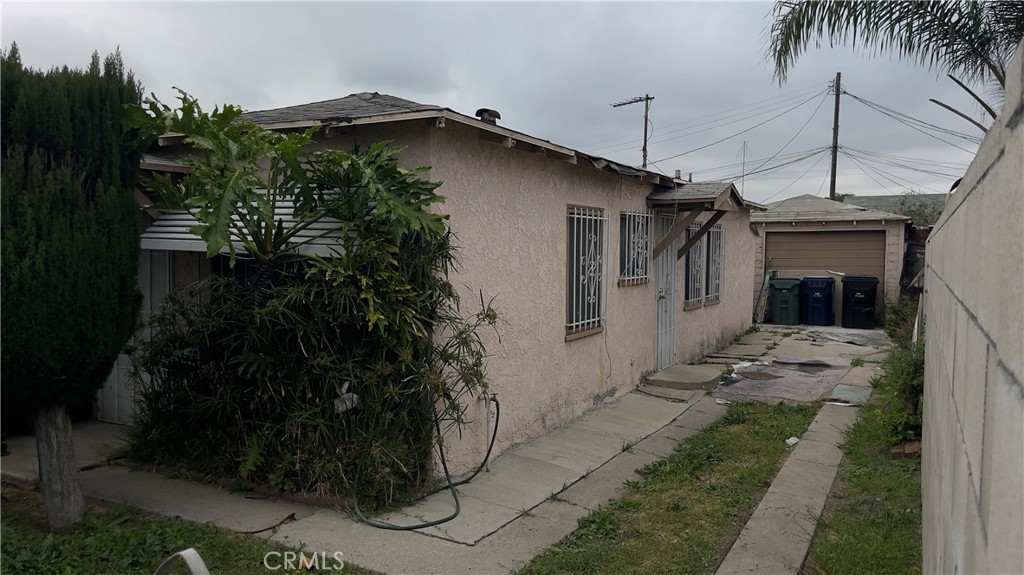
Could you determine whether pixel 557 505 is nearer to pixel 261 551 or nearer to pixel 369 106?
pixel 261 551

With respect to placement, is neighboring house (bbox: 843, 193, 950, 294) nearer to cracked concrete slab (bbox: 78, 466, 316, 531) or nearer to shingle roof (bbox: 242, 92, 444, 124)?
shingle roof (bbox: 242, 92, 444, 124)

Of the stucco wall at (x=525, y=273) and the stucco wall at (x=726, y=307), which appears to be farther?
the stucco wall at (x=726, y=307)

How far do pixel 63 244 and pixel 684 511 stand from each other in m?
4.57

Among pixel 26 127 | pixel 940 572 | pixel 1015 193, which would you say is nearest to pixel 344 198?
pixel 26 127

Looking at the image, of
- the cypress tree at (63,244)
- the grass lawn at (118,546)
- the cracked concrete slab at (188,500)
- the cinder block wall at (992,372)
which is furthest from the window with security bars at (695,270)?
the cinder block wall at (992,372)

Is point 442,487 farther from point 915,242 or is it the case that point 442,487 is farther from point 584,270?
point 915,242

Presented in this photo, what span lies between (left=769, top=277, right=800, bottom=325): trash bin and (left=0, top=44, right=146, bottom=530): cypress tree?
15449 mm

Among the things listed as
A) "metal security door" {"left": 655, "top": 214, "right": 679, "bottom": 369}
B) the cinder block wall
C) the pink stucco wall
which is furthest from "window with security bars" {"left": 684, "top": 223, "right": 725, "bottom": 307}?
the cinder block wall

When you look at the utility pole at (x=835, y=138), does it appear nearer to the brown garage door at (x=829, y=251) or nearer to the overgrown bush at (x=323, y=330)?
the brown garage door at (x=829, y=251)

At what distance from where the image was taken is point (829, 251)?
59.0 ft

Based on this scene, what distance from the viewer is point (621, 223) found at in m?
9.25

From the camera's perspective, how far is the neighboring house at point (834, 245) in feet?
55.9

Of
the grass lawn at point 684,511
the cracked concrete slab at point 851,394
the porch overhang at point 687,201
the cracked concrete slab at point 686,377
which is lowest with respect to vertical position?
the grass lawn at point 684,511

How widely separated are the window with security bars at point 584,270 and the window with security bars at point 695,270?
337cm
